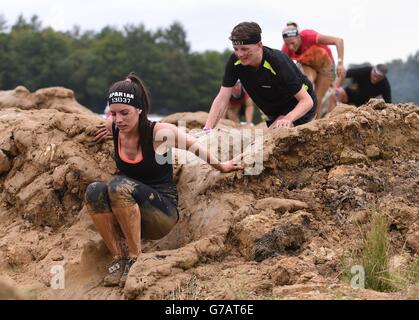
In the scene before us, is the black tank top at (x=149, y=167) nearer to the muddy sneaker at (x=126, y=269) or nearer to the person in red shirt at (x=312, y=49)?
the muddy sneaker at (x=126, y=269)

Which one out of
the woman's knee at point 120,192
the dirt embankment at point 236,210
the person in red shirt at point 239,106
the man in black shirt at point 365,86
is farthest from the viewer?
the person in red shirt at point 239,106

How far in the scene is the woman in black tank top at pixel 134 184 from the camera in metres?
5.00

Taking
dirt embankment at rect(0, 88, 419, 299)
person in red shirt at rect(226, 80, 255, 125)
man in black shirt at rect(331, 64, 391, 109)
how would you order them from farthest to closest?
person in red shirt at rect(226, 80, 255, 125)
man in black shirt at rect(331, 64, 391, 109)
dirt embankment at rect(0, 88, 419, 299)

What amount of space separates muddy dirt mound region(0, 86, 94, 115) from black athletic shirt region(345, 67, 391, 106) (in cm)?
414

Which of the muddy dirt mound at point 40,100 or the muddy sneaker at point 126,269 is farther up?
the muddy dirt mound at point 40,100

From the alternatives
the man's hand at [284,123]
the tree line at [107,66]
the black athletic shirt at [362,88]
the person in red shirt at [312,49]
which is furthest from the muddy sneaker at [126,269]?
the tree line at [107,66]

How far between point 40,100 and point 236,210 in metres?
4.86

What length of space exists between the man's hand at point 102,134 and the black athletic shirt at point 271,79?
3.50 ft

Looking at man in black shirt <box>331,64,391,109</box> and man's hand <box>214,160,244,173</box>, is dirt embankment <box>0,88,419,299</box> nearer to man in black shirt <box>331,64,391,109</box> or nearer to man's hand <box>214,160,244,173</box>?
man's hand <box>214,160,244,173</box>

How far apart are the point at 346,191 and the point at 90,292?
1990mm

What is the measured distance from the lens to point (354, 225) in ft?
16.7

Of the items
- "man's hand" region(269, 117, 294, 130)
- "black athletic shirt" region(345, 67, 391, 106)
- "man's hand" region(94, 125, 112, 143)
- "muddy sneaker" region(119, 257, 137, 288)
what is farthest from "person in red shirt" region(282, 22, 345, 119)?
"muddy sneaker" region(119, 257, 137, 288)

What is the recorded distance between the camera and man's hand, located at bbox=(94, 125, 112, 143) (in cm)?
611
